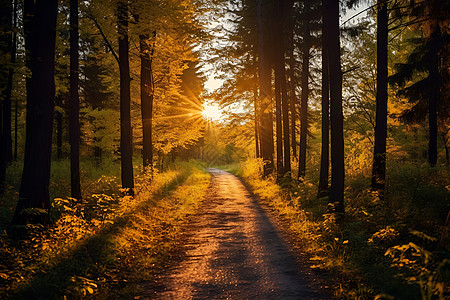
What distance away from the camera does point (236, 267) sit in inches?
253

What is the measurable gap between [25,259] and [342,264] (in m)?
6.08

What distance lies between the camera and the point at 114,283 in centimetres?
571

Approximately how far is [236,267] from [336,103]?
5.97 metres

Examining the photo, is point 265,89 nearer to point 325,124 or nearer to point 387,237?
point 325,124

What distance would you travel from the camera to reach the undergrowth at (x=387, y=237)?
172 inches

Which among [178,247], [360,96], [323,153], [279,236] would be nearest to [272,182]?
[323,153]

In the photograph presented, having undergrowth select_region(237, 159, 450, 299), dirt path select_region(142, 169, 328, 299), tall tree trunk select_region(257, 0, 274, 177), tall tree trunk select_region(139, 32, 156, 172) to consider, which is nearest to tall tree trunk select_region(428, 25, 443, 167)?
undergrowth select_region(237, 159, 450, 299)

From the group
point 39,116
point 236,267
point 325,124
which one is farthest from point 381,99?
point 39,116

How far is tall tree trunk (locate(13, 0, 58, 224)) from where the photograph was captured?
7.43 meters

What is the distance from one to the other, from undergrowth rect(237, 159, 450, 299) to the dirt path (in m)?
0.63

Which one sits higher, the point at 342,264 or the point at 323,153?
the point at 323,153

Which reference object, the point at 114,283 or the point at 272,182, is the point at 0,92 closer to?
the point at 114,283

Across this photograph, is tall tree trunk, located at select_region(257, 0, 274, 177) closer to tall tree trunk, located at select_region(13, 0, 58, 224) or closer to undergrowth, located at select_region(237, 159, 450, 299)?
undergrowth, located at select_region(237, 159, 450, 299)

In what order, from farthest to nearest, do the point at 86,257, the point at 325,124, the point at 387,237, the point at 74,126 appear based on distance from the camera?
the point at 325,124 < the point at 74,126 < the point at 387,237 < the point at 86,257
